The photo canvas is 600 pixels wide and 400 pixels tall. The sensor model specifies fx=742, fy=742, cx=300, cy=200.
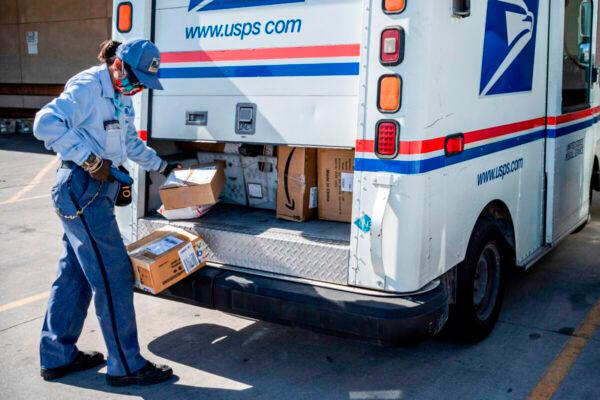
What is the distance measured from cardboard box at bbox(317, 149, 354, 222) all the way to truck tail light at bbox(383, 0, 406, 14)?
1.05m

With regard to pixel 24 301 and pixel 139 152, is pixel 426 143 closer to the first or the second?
pixel 139 152

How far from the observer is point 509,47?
4719 millimetres

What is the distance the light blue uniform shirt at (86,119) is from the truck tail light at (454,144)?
71.6 inches

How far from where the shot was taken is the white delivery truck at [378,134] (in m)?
3.84

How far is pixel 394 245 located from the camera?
3883mm

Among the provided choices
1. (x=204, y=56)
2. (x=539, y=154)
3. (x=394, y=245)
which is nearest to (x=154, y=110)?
(x=204, y=56)

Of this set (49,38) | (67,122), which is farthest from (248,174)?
(49,38)

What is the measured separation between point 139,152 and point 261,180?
0.91m

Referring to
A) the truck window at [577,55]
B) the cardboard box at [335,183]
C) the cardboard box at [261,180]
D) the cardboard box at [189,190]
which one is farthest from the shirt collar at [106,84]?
the truck window at [577,55]

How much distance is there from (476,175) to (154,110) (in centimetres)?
216

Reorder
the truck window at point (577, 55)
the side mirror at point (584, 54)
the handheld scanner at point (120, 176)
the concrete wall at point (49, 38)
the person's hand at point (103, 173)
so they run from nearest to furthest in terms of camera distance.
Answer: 1. the person's hand at point (103, 173)
2. the handheld scanner at point (120, 176)
3. the truck window at point (577, 55)
4. the side mirror at point (584, 54)
5. the concrete wall at point (49, 38)

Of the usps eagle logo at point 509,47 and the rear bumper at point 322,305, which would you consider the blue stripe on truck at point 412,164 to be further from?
the rear bumper at point 322,305

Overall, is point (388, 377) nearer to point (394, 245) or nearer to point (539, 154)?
point (394, 245)

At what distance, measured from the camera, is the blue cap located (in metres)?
4.05
